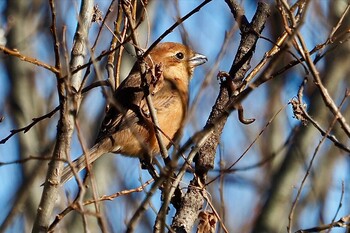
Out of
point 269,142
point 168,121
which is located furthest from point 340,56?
point 168,121

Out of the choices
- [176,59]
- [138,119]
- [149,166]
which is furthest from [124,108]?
[176,59]

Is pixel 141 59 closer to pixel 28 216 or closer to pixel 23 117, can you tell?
pixel 28 216

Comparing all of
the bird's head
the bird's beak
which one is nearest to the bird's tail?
the bird's head

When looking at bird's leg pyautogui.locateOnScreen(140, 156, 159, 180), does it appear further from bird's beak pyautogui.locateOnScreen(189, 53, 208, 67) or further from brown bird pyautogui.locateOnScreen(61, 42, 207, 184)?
bird's beak pyautogui.locateOnScreen(189, 53, 208, 67)

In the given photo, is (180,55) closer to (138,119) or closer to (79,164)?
(138,119)

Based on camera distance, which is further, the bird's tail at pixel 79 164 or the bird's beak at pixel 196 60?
the bird's beak at pixel 196 60

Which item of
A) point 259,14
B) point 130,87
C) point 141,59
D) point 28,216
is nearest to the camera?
point 141,59

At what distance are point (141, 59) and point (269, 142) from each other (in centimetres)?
682

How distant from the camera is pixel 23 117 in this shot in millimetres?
9289

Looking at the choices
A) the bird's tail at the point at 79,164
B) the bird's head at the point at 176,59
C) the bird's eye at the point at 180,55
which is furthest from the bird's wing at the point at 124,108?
the bird's eye at the point at 180,55

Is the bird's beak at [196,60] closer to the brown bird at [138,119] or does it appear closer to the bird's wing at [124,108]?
the brown bird at [138,119]

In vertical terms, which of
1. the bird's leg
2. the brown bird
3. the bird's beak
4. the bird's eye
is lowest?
the bird's leg

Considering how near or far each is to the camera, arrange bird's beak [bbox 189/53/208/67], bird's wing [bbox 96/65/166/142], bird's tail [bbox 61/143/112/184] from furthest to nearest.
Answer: bird's beak [bbox 189/53/208/67], bird's wing [bbox 96/65/166/142], bird's tail [bbox 61/143/112/184]

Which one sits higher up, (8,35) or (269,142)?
(8,35)
